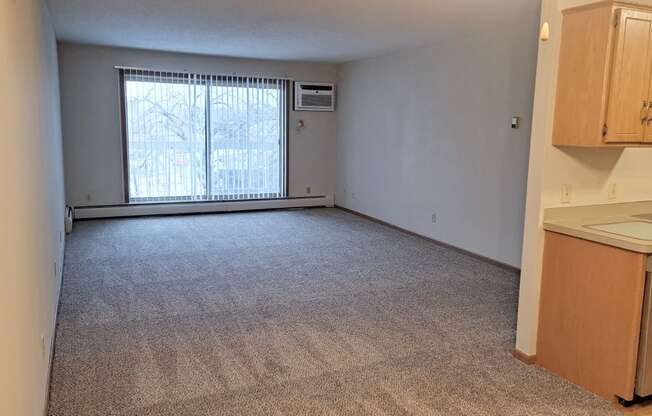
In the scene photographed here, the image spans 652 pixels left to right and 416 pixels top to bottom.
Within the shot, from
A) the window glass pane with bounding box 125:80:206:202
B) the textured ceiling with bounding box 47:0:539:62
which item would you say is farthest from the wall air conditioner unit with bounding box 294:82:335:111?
the window glass pane with bounding box 125:80:206:202

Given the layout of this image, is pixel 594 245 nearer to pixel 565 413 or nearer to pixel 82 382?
pixel 565 413

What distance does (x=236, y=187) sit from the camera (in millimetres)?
8180

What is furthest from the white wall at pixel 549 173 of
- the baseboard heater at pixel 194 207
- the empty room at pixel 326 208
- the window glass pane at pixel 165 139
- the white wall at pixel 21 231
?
the window glass pane at pixel 165 139

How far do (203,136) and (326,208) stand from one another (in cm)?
232

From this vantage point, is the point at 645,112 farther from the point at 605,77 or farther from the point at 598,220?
the point at 598,220

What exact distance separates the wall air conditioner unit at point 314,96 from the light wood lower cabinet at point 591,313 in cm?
593

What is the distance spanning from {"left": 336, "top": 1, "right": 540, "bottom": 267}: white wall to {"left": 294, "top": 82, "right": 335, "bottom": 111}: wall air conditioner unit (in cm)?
55

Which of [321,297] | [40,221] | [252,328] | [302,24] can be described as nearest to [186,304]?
[252,328]

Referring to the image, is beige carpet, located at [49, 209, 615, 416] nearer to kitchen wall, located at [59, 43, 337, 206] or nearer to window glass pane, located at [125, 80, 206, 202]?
kitchen wall, located at [59, 43, 337, 206]

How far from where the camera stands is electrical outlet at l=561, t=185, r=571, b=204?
3000mm

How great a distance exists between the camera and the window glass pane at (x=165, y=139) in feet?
24.4

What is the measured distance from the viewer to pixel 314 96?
8.41m

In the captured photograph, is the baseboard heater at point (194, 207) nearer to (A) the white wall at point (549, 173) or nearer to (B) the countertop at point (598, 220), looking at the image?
(A) the white wall at point (549, 173)

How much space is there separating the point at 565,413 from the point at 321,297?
2061 mm
